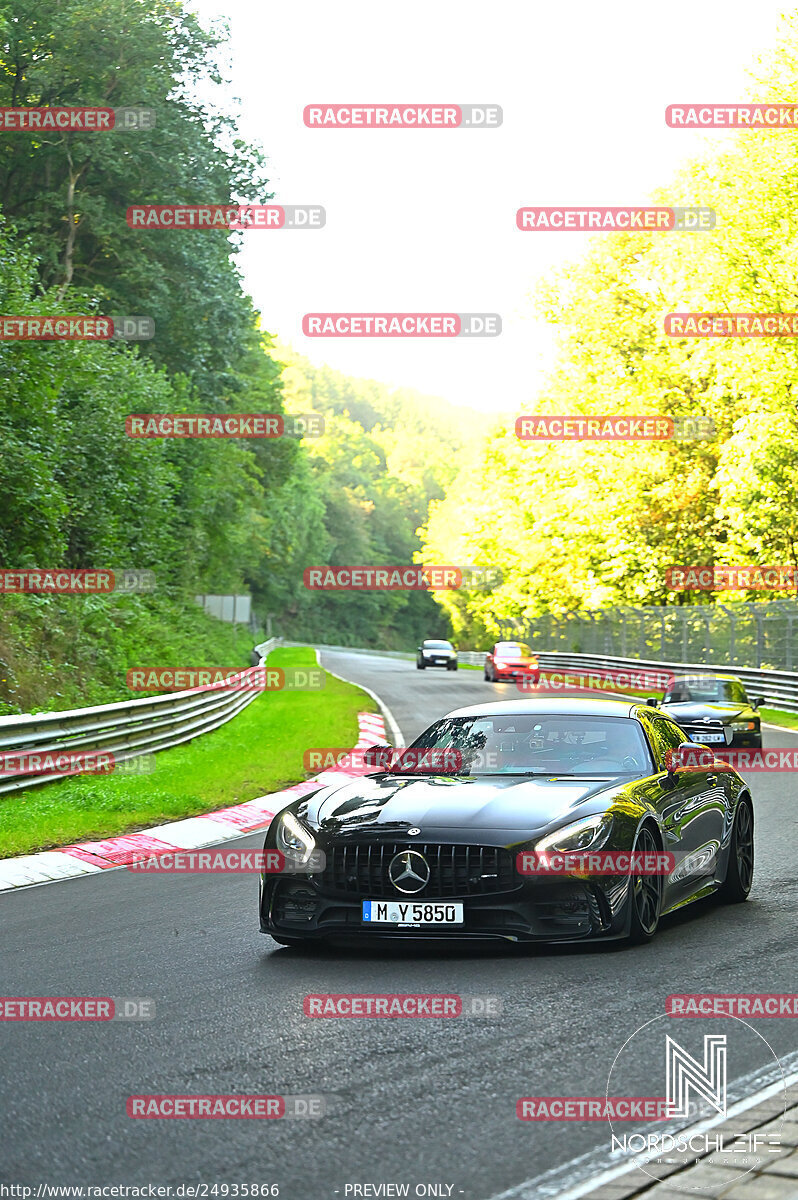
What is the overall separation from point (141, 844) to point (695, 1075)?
8420 millimetres

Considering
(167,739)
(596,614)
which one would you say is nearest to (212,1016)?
(167,739)

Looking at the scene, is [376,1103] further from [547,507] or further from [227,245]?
[547,507]

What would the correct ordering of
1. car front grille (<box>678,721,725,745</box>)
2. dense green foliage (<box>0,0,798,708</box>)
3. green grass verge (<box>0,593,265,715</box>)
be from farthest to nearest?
dense green foliage (<box>0,0,798,708</box>)
car front grille (<box>678,721,725,745</box>)
green grass verge (<box>0,593,265,715</box>)

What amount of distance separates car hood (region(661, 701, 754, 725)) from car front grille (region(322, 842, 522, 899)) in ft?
50.6

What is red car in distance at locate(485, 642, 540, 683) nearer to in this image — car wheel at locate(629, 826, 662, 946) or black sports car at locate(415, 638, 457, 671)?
black sports car at locate(415, 638, 457, 671)

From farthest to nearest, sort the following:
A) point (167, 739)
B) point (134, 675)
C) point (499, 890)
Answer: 1. point (134, 675)
2. point (167, 739)
3. point (499, 890)

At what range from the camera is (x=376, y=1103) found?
503 cm

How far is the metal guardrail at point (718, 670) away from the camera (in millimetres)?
33250

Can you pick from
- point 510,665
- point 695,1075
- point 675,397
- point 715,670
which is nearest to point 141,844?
point 695,1075

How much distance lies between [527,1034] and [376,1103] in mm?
1127

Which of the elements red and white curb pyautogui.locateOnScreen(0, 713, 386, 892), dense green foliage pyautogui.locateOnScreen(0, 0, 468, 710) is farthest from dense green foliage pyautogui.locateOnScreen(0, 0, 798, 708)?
red and white curb pyautogui.locateOnScreen(0, 713, 386, 892)

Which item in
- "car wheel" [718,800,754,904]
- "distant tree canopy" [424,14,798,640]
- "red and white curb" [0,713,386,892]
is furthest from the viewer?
"distant tree canopy" [424,14,798,640]

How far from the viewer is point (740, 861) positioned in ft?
31.2

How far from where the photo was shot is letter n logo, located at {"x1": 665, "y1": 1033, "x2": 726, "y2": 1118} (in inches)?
197
